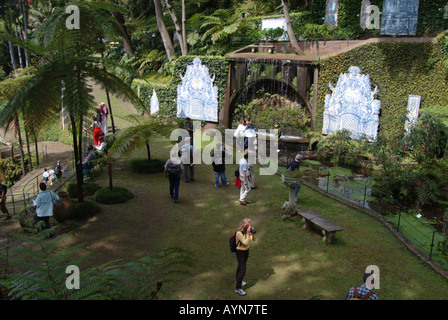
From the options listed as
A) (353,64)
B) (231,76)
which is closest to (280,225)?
(353,64)

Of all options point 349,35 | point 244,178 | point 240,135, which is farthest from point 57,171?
point 349,35

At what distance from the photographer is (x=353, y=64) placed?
1695 cm

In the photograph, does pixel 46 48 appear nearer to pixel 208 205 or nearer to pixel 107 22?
pixel 107 22

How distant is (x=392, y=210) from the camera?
11.4 metres

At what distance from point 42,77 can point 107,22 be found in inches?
84.2

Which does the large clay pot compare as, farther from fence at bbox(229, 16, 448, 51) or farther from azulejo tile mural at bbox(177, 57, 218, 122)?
fence at bbox(229, 16, 448, 51)

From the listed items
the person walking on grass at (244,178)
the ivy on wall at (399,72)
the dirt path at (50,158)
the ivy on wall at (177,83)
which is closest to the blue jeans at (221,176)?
the person walking on grass at (244,178)

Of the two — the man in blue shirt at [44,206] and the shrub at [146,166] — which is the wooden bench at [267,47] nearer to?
the shrub at [146,166]

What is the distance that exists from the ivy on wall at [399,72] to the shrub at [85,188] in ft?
36.7

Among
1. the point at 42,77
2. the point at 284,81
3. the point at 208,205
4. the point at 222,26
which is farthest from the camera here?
the point at 222,26

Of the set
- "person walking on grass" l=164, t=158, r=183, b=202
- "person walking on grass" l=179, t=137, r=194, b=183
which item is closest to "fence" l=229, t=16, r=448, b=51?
"person walking on grass" l=179, t=137, r=194, b=183

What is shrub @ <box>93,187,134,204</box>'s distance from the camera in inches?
420

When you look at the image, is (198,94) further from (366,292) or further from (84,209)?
(366,292)

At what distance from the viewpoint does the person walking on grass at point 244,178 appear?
10.4 metres
